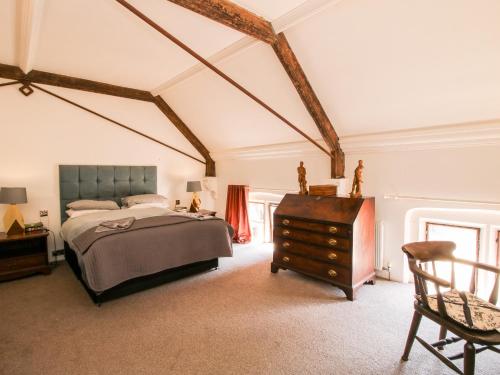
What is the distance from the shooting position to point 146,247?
119 inches

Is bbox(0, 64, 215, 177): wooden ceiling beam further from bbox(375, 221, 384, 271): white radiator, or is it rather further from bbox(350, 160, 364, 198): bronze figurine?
bbox(375, 221, 384, 271): white radiator

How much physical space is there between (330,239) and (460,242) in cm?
141

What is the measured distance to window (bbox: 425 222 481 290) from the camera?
2.93 m

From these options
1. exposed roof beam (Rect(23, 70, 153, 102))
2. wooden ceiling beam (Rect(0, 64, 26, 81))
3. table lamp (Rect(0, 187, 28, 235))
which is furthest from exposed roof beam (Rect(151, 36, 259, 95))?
table lamp (Rect(0, 187, 28, 235))

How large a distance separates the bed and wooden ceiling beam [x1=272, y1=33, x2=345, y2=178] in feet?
5.57

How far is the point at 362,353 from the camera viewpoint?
2070 mm

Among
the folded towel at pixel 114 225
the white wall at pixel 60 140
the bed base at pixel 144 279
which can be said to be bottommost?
the bed base at pixel 144 279

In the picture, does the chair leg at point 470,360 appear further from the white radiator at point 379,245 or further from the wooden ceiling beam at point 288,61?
the wooden ceiling beam at point 288,61

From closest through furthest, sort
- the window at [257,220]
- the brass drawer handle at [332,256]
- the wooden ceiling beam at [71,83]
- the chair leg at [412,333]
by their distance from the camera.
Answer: the chair leg at [412,333]
the brass drawer handle at [332,256]
the wooden ceiling beam at [71,83]
the window at [257,220]

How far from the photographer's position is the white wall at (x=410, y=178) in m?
2.64

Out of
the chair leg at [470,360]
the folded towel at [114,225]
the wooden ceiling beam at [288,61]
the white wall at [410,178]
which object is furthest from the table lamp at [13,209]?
the chair leg at [470,360]

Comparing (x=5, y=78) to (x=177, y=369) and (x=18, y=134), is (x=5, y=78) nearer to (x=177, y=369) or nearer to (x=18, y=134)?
(x=18, y=134)

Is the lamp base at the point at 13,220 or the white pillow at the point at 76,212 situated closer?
the lamp base at the point at 13,220

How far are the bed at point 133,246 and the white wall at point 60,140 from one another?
20 centimetres
